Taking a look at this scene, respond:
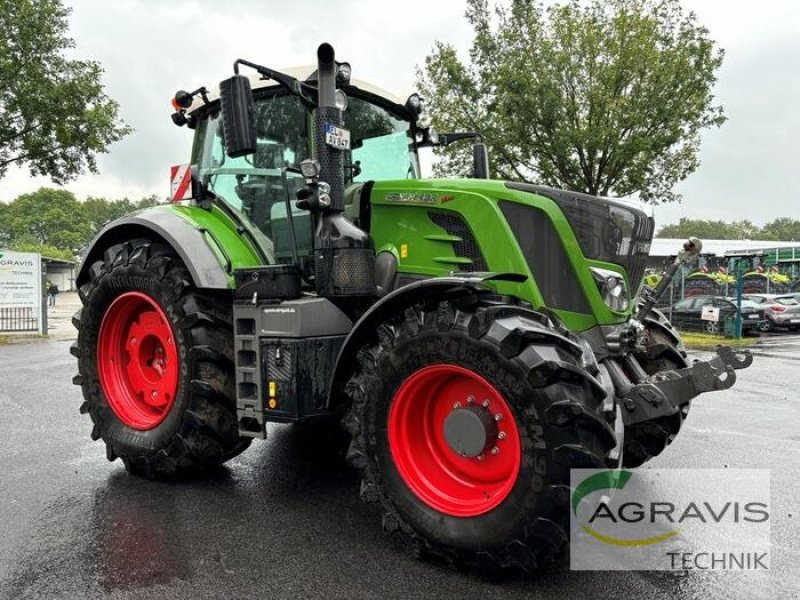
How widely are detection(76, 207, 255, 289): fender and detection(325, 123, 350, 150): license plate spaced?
43.4 inches

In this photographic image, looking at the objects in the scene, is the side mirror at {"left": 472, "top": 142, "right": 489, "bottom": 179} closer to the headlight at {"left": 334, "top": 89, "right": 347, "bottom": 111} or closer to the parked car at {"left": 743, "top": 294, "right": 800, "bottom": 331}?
the headlight at {"left": 334, "top": 89, "right": 347, "bottom": 111}

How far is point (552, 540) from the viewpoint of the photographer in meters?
2.82

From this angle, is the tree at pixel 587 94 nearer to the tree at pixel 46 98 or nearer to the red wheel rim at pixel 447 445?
the tree at pixel 46 98

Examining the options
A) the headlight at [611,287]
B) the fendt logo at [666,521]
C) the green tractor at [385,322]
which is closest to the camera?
the green tractor at [385,322]

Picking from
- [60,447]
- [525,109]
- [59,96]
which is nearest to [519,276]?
[60,447]

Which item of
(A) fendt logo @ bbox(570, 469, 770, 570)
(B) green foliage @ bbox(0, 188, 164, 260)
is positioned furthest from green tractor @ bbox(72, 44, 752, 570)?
(B) green foliage @ bbox(0, 188, 164, 260)

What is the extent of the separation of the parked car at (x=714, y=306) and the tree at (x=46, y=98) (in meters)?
17.0

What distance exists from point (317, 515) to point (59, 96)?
53.8 ft

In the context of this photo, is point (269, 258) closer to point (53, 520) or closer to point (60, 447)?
point (53, 520)

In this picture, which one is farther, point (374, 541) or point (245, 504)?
point (245, 504)

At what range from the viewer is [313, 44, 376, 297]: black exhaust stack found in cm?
384

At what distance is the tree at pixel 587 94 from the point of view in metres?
16.8

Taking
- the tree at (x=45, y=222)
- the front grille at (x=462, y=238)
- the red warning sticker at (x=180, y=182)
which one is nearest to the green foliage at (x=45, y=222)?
the tree at (x=45, y=222)

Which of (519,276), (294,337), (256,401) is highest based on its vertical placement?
(519,276)
